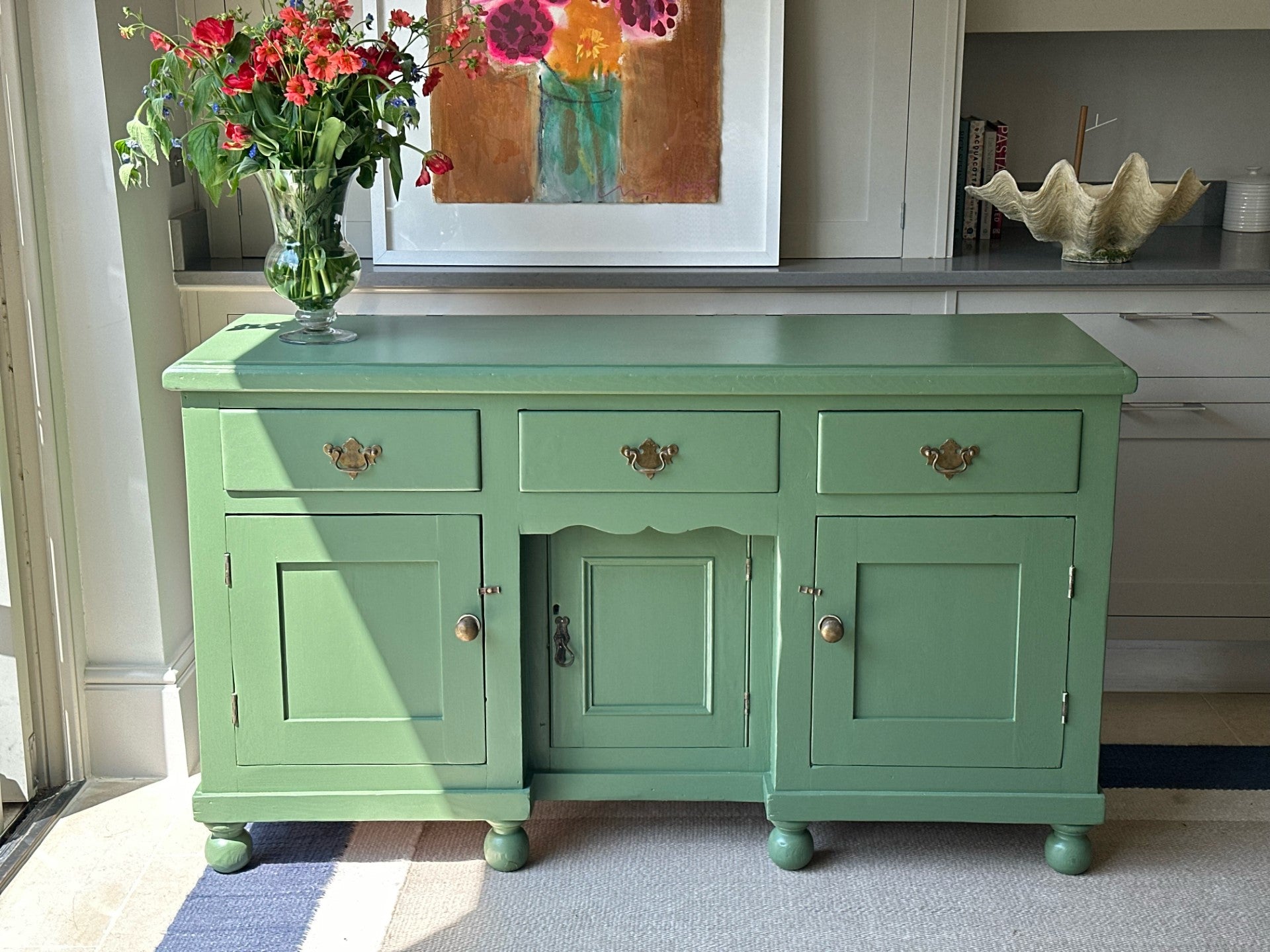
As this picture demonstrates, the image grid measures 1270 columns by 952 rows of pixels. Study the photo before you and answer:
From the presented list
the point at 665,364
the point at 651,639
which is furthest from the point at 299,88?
the point at 651,639

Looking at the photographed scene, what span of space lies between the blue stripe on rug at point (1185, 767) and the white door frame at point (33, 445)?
1.92 meters

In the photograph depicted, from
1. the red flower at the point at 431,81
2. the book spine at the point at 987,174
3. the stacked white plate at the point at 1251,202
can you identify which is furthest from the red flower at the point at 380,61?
the stacked white plate at the point at 1251,202

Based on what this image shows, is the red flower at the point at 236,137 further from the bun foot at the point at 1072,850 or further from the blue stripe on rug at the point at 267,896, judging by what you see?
the bun foot at the point at 1072,850

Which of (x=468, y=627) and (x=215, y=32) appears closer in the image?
(x=215, y=32)

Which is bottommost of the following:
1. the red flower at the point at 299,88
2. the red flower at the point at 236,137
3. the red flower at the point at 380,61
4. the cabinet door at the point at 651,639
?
the cabinet door at the point at 651,639

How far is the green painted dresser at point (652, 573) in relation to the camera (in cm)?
210

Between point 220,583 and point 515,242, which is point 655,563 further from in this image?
point 515,242

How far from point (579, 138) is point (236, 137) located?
2.85ft

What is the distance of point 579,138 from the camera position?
9.16 feet

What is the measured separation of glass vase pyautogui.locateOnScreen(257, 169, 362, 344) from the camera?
216 centimetres

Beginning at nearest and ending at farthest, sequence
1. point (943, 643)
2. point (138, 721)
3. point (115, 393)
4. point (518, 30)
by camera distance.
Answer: point (943, 643), point (115, 393), point (138, 721), point (518, 30)

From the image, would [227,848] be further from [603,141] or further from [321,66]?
[603,141]

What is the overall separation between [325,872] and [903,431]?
1180 millimetres

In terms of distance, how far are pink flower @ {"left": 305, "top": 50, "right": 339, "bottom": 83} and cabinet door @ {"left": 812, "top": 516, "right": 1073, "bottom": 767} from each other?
0.98m
